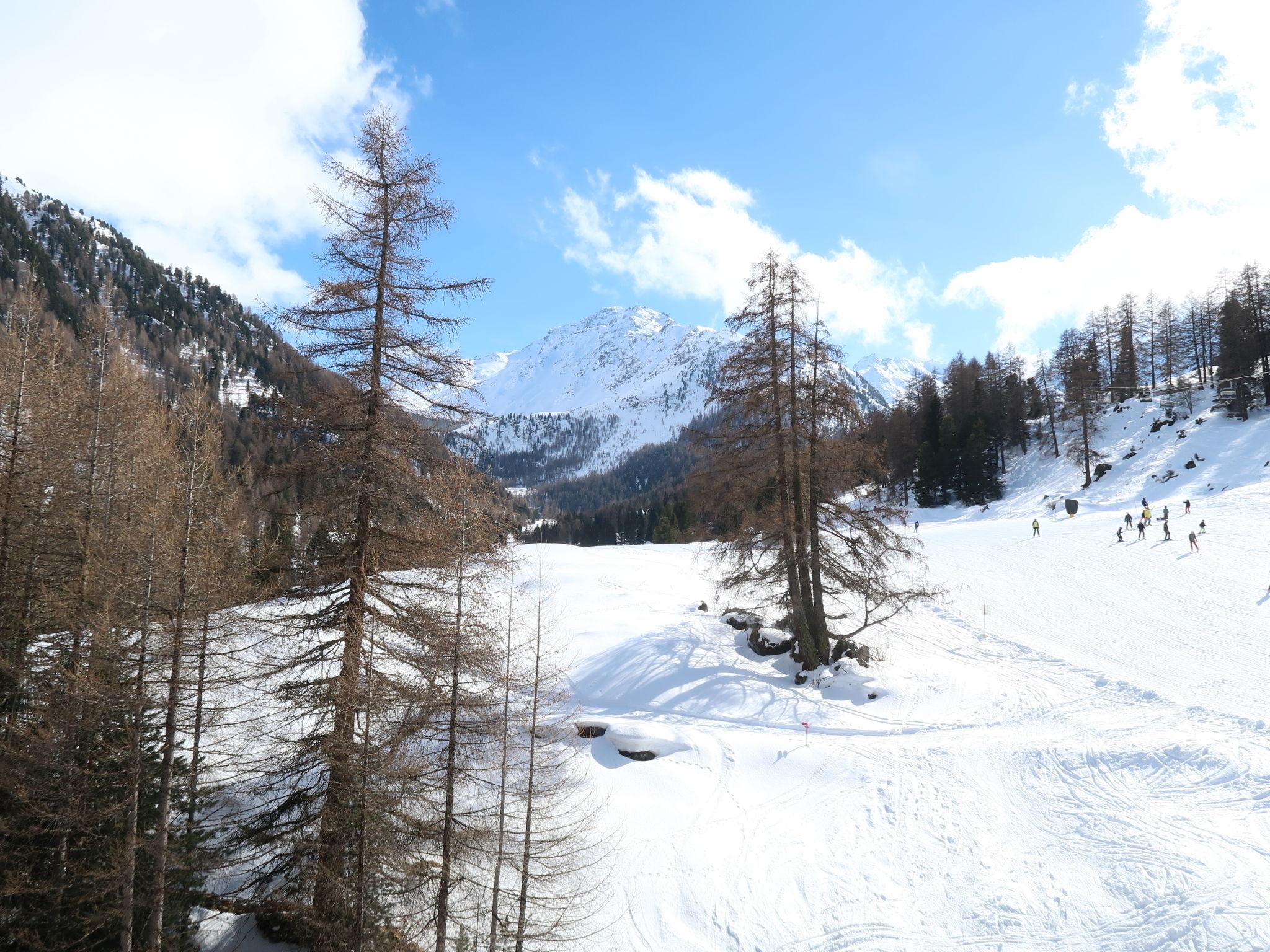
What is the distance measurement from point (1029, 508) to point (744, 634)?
40352mm

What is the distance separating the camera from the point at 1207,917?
8.25m

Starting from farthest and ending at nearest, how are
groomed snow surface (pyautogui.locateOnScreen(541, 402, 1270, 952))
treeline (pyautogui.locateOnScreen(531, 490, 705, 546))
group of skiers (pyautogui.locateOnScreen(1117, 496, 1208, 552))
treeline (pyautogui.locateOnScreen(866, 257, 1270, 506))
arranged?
treeline (pyautogui.locateOnScreen(531, 490, 705, 546)) → treeline (pyautogui.locateOnScreen(866, 257, 1270, 506)) → group of skiers (pyautogui.locateOnScreen(1117, 496, 1208, 552)) → groomed snow surface (pyautogui.locateOnScreen(541, 402, 1270, 952))

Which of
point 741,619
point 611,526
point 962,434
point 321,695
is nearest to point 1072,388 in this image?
point 962,434

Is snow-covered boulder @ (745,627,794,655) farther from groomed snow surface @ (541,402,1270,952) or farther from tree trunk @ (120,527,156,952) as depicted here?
tree trunk @ (120,527,156,952)

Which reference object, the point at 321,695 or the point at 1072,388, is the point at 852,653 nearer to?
the point at 321,695

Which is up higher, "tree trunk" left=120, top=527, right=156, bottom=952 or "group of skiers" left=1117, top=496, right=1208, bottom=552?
"group of skiers" left=1117, top=496, right=1208, bottom=552

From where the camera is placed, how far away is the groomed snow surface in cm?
934

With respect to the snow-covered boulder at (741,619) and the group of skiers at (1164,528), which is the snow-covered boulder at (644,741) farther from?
the group of skiers at (1164,528)

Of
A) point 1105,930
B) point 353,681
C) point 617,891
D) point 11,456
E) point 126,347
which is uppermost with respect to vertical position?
point 126,347

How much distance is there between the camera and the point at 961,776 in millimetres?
12844

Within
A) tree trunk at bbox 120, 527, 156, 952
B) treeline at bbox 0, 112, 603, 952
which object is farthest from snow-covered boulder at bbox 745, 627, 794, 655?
tree trunk at bbox 120, 527, 156, 952

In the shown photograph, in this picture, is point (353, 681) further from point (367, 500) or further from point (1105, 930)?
point (1105, 930)


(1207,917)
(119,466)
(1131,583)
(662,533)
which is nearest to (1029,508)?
(1131,583)

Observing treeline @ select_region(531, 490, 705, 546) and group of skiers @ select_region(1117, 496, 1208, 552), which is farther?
treeline @ select_region(531, 490, 705, 546)
